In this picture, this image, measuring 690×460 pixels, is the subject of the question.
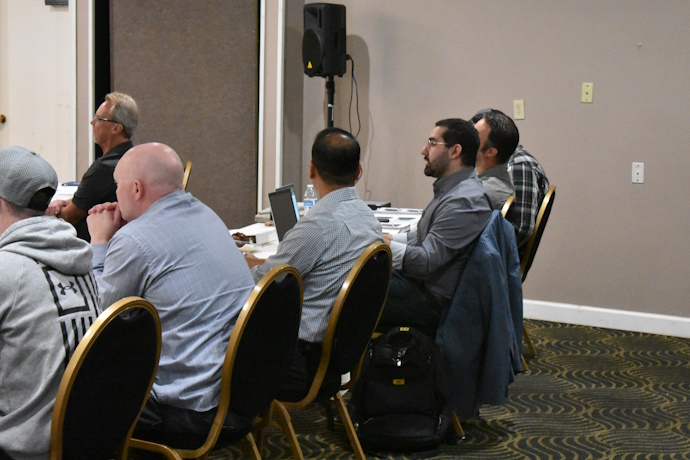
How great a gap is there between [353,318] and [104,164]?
1.82m

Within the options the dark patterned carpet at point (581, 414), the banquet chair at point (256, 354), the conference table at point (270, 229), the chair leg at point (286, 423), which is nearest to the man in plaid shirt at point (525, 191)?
the conference table at point (270, 229)

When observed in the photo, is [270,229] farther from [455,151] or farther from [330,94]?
[330,94]

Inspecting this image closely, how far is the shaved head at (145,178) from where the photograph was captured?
2.38 meters

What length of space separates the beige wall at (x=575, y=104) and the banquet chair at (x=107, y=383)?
3781 millimetres

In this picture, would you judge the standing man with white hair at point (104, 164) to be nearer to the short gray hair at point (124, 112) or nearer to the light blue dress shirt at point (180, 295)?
the short gray hair at point (124, 112)

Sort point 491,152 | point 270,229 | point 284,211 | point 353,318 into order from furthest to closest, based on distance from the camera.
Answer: point 491,152 → point 270,229 → point 284,211 → point 353,318

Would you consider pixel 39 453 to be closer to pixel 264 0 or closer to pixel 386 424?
pixel 386 424

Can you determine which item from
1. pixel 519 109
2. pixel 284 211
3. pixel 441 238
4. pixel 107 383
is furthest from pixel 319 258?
pixel 519 109

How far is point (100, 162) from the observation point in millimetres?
3857

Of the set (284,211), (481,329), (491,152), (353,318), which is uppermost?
(491,152)

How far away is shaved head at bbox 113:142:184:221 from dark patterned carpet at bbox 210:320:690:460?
A: 110cm

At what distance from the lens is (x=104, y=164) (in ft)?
12.6

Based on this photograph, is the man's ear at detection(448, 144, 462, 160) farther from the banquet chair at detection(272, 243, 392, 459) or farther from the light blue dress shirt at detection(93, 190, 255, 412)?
the light blue dress shirt at detection(93, 190, 255, 412)

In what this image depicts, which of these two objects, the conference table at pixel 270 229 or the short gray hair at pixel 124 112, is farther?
the short gray hair at pixel 124 112
